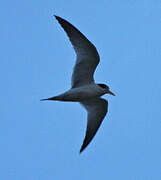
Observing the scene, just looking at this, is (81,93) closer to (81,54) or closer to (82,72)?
(82,72)

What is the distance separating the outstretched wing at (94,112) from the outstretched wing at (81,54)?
931 millimetres

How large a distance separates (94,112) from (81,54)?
194cm

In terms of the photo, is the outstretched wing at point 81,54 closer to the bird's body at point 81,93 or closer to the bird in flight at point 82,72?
the bird in flight at point 82,72

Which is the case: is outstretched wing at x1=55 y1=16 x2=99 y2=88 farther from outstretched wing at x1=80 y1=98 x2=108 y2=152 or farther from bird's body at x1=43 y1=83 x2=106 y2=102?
outstretched wing at x1=80 y1=98 x2=108 y2=152

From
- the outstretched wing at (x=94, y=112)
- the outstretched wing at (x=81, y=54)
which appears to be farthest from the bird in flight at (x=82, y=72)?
the outstretched wing at (x=94, y=112)

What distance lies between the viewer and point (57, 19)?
1591 cm

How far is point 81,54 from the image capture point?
16062 millimetres

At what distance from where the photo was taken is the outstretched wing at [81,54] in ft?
52.4

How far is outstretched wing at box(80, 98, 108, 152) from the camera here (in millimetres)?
16922

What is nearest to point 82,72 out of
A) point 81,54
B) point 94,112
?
point 81,54

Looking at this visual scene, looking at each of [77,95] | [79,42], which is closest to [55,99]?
[77,95]

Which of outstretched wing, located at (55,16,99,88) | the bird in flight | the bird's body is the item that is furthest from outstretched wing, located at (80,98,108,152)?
outstretched wing, located at (55,16,99,88)

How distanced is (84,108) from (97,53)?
1.90 metres

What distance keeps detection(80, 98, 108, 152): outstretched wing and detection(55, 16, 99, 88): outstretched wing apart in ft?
3.05
